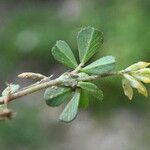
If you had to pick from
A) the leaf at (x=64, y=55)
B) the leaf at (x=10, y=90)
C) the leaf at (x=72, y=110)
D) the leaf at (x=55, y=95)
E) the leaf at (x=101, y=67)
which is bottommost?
the leaf at (x=72, y=110)

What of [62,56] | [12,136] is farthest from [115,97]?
[62,56]

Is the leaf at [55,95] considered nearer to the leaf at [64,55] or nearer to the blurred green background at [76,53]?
the leaf at [64,55]

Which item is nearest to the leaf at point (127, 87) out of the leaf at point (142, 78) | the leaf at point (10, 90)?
the leaf at point (142, 78)

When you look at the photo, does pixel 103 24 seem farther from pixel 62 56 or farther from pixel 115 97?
pixel 62 56

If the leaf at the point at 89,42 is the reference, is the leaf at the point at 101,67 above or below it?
below

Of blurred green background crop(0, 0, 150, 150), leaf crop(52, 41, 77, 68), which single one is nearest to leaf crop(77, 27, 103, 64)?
leaf crop(52, 41, 77, 68)
